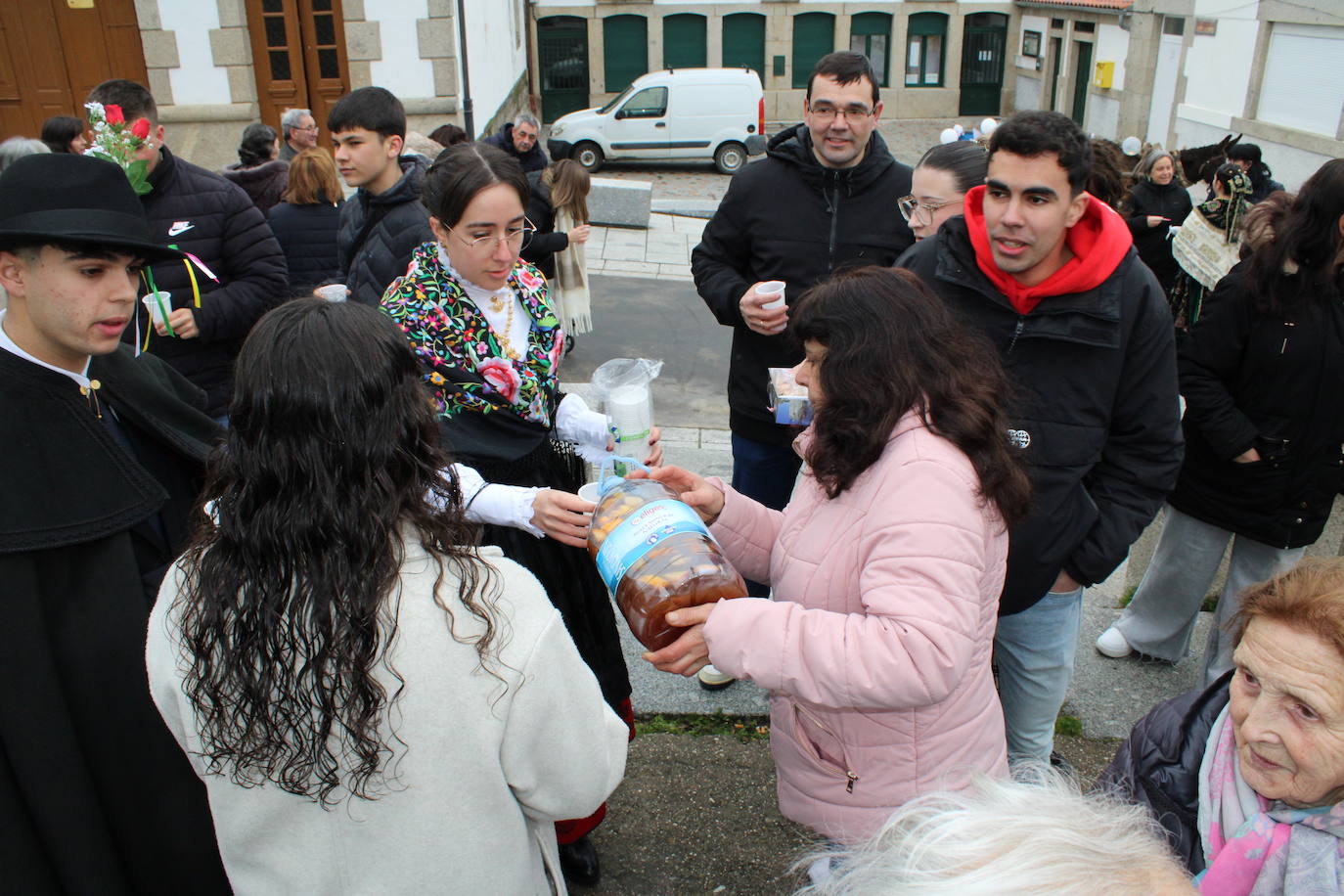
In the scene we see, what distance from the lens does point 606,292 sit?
10.5 metres

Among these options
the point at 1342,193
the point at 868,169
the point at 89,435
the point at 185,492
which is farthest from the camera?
the point at 868,169

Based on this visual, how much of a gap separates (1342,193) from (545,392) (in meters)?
2.51

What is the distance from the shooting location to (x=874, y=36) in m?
29.2

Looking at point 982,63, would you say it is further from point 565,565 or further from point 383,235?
point 565,565

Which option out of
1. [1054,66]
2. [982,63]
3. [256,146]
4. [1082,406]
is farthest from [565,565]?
[982,63]

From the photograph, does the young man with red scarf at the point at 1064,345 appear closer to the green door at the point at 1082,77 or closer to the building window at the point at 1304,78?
the building window at the point at 1304,78

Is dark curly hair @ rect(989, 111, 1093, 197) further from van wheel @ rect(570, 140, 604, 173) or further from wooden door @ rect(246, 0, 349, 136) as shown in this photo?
van wheel @ rect(570, 140, 604, 173)

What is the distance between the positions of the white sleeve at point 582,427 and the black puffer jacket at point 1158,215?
6.26 metres

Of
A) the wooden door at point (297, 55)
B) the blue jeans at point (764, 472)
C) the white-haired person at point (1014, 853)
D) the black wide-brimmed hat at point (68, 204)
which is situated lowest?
the blue jeans at point (764, 472)

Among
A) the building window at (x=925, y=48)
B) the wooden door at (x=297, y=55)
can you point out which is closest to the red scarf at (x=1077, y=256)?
the wooden door at (x=297, y=55)

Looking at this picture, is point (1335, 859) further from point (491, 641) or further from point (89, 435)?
point (89, 435)

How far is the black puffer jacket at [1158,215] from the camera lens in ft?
24.4

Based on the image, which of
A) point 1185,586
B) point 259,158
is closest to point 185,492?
point 1185,586

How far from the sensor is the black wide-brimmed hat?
1.94 metres
